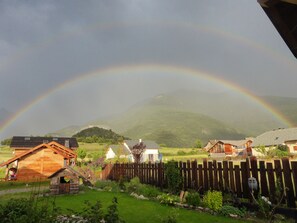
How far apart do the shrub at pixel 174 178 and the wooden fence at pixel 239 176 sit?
246mm

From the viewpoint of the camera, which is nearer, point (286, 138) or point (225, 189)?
point (225, 189)

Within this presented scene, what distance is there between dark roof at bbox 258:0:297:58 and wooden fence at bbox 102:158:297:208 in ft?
11.3

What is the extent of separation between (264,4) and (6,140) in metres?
111

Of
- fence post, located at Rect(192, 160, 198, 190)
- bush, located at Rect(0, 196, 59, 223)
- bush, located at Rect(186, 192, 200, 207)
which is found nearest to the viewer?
bush, located at Rect(0, 196, 59, 223)

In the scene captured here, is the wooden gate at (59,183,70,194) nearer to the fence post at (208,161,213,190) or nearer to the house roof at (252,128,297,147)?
the fence post at (208,161,213,190)

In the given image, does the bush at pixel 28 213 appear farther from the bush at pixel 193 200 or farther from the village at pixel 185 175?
the bush at pixel 193 200

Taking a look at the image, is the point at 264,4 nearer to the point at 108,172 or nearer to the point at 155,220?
the point at 155,220

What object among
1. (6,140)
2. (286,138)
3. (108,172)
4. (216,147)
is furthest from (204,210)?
(6,140)

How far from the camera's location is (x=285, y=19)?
171 inches

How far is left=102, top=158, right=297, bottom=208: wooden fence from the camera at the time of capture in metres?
7.83

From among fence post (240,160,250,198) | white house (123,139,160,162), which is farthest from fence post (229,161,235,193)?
white house (123,139,160,162)

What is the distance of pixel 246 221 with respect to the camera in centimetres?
745

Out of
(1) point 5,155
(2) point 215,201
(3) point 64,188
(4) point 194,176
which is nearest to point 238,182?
(2) point 215,201

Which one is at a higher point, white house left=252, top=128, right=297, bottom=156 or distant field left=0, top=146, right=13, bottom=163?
white house left=252, top=128, right=297, bottom=156
